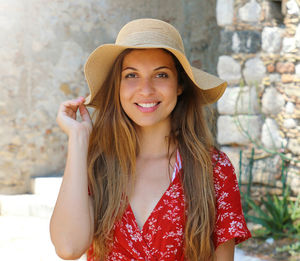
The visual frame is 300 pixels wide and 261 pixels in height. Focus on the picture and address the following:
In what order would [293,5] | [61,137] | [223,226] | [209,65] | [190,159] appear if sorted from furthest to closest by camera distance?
[209,65] < [61,137] < [293,5] < [190,159] < [223,226]

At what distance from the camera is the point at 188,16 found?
5043 mm

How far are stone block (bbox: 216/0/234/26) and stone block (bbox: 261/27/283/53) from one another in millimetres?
332

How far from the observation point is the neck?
196cm

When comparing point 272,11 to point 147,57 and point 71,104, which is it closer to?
point 147,57

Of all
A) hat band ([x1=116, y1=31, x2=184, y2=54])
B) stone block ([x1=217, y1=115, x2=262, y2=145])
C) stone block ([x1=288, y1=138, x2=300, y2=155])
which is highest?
hat band ([x1=116, y1=31, x2=184, y2=54])

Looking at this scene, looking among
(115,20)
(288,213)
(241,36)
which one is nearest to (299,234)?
(288,213)

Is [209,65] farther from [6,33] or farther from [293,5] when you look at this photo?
[6,33]

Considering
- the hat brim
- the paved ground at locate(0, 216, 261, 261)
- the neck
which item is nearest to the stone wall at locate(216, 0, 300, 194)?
the paved ground at locate(0, 216, 261, 261)

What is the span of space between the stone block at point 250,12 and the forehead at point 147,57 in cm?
244

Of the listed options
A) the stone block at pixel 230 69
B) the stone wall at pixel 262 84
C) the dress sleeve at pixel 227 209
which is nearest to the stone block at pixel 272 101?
the stone wall at pixel 262 84

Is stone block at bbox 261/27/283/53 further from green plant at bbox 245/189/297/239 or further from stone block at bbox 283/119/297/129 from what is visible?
green plant at bbox 245/189/297/239

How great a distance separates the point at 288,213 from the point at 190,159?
84.4 inches

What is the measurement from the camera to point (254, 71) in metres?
4.05

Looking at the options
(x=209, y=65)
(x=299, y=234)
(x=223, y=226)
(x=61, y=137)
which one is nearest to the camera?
(x=223, y=226)
